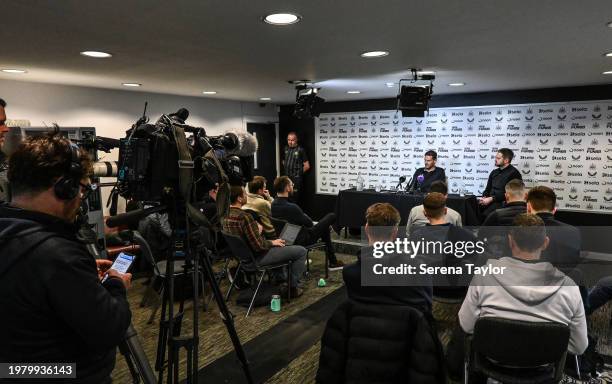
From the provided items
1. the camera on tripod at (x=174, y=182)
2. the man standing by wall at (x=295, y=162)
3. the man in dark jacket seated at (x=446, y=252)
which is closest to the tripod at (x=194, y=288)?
the camera on tripod at (x=174, y=182)

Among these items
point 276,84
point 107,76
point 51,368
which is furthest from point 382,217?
point 107,76

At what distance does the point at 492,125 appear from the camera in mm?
6062

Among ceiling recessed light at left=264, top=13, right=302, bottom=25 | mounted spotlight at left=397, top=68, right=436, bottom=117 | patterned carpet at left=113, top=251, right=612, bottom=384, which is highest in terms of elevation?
ceiling recessed light at left=264, top=13, right=302, bottom=25

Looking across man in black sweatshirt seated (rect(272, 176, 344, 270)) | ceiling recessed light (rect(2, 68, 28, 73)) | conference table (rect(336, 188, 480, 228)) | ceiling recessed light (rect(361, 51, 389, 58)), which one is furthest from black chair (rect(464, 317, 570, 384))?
ceiling recessed light (rect(2, 68, 28, 73))

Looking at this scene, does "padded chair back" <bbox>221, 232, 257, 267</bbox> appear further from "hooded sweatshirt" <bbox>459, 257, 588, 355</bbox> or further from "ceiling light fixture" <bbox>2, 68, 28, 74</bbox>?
"ceiling light fixture" <bbox>2, 68, 28, 74</bbox>

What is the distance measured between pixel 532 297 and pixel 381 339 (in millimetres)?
712

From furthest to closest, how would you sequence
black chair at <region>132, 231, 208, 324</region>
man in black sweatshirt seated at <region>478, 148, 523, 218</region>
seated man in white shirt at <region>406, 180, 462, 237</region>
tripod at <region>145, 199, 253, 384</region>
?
man in black sweatshirt seated at <region>478, 148, 523, 218</region>
seated man in white shirt at <region>406, 180, 462, 237</region>
black chair at <region>132, 231, 208, 324</region>
tripod at <region>145, 199, 253, 384</region>

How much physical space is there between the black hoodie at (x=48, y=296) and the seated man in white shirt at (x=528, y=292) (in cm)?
159

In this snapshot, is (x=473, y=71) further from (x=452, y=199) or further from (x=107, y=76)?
(x=107, y=76)

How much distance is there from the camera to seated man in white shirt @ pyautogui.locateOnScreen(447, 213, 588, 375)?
5.79ft

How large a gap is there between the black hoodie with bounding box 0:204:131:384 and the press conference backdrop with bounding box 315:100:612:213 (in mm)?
5914

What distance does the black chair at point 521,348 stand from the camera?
5.45 ft

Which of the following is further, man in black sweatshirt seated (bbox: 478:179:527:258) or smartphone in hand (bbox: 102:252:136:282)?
man in black sweatshirt seated (bbox: 478:179:527:258)

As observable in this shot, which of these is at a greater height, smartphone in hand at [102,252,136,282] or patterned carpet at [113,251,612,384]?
smartphone in hand at [102,252,136,282]
